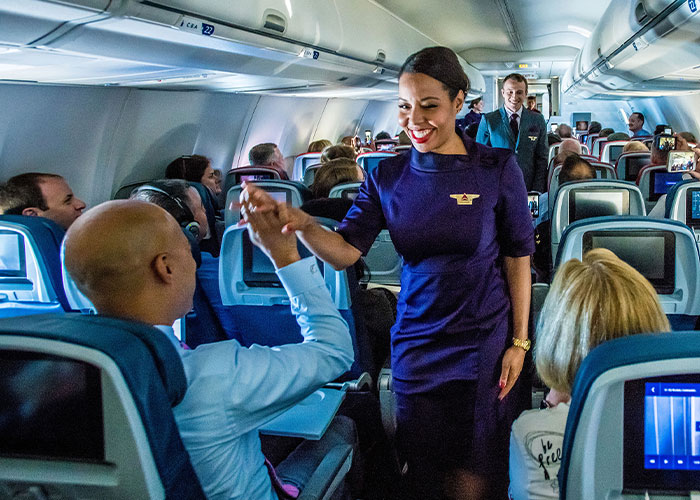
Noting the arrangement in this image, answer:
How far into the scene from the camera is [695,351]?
0.93 meters

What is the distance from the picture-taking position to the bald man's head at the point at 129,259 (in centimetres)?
128

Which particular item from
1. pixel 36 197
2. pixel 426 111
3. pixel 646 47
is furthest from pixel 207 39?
pixel 646 47

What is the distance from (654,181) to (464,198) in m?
5.25

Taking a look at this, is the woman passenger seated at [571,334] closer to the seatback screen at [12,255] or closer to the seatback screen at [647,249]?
the seatback screen at [647,249]

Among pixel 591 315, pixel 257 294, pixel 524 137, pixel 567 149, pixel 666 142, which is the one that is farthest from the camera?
pixel 567 149

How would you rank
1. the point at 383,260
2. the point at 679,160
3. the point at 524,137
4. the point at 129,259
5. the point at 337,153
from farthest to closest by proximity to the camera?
the point at 337,153
the point at 524,137
the point at 679,160
the point at 383,260
the point at 129,259

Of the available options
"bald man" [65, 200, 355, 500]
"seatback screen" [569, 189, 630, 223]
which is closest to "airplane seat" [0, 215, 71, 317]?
"bald man" [65, 200, 355, 500]

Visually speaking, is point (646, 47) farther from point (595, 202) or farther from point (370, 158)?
point (595, 202)

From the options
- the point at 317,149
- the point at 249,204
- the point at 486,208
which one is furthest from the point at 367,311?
the point at 317,149

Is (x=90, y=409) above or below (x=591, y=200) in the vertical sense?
below

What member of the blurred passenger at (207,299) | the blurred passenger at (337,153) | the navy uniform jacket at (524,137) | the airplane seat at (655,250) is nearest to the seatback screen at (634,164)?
the navy uniform jacket at (524,137)

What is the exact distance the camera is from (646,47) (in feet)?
23.2

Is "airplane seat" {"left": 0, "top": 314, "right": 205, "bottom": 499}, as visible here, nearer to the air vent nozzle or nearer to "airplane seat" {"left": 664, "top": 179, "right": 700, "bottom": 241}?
"airplane seat" {"left": 664, "top": 179, "right": 700, "bottom": 241}

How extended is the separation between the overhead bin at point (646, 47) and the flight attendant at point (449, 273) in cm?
358
